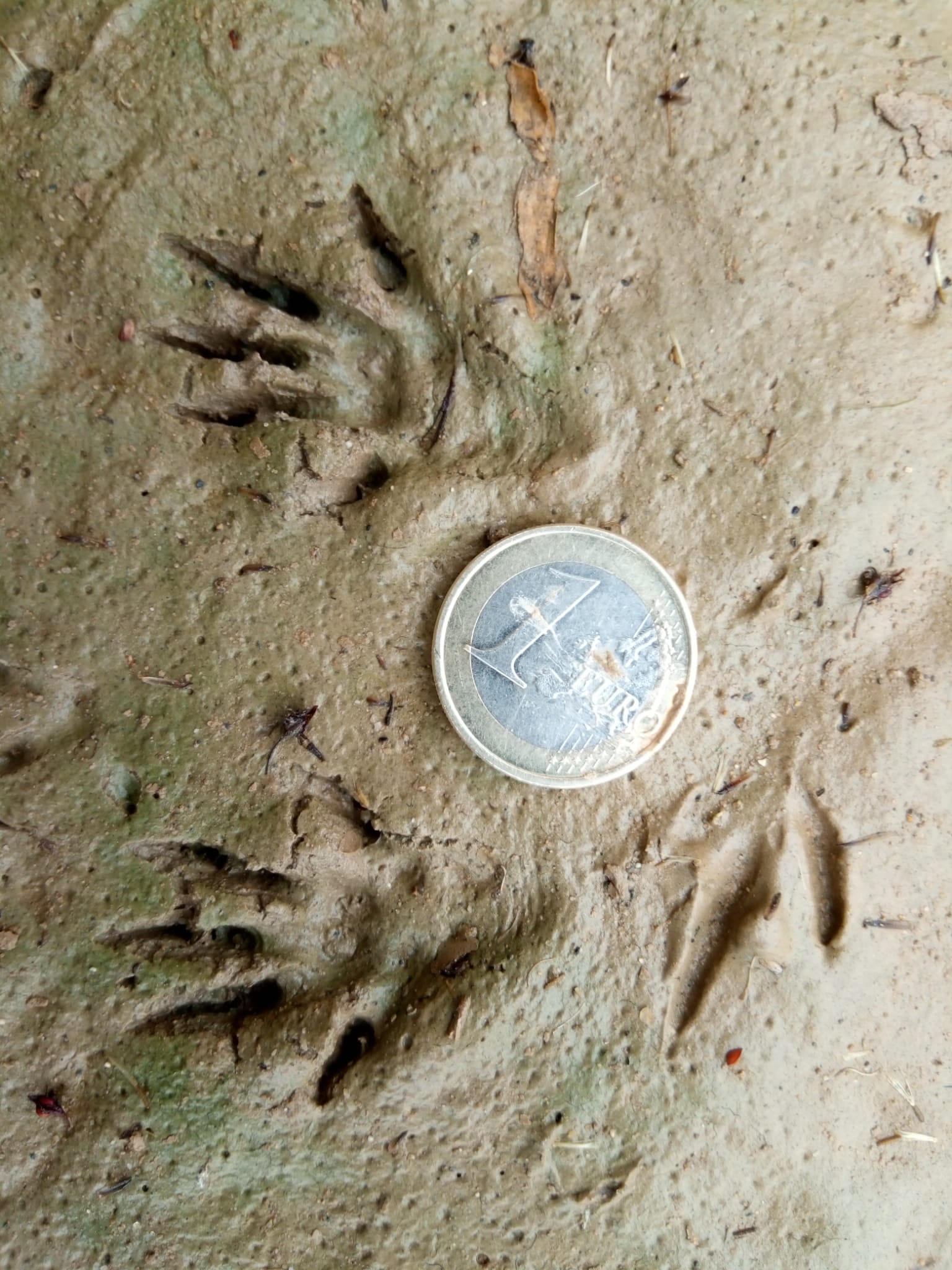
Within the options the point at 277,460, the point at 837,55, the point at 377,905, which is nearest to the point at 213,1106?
the point at 377,905

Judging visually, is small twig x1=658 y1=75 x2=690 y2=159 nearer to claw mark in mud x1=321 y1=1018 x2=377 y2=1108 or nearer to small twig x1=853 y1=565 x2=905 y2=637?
small twig x1=853 y1=565 x2=905 y2=637

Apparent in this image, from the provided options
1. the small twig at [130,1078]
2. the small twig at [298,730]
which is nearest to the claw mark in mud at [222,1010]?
the small twig at [130,1078]

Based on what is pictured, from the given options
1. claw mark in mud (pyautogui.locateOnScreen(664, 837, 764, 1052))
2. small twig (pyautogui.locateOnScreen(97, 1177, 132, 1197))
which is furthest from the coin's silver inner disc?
small twig (pyautogui.locateOnScreen(97, 1177, 132, 1197))

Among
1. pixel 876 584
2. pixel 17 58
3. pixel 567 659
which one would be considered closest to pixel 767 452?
pixel 876 584

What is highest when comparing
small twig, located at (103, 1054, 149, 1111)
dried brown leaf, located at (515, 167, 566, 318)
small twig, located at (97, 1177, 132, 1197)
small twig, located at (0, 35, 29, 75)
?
small twig, located at (0, 35, 29, 75)

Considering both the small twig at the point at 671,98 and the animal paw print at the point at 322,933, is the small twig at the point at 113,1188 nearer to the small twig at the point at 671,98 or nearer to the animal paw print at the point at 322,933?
the animal paw print at the point at 322,933
